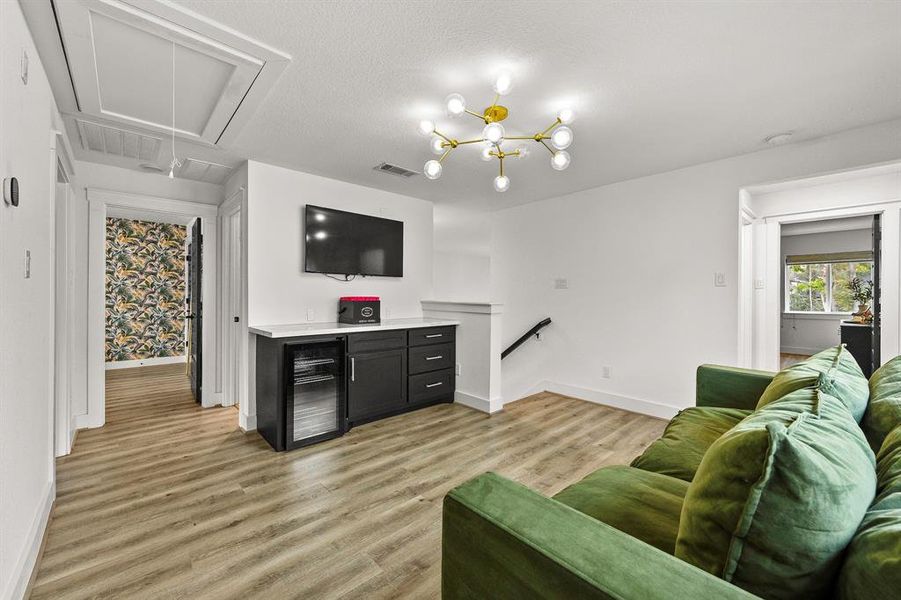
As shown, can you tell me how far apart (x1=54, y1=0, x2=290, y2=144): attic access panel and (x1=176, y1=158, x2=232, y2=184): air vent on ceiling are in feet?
2.50

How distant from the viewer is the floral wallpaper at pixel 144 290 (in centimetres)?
582

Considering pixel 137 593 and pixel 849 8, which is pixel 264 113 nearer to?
pixel 137 593

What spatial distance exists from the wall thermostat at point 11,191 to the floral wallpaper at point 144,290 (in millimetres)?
5474

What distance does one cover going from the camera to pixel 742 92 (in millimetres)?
2283

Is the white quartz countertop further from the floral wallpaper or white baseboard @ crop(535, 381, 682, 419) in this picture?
the floral wallpaper

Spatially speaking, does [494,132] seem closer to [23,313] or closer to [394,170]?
[394,170]

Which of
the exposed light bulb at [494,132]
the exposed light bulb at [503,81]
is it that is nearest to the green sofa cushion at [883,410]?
the exposed light bulb at [494,132]

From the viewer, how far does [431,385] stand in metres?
3.97

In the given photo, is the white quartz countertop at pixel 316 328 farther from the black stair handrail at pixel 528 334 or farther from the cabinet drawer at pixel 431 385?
the black stair handrail at pixel 528 334

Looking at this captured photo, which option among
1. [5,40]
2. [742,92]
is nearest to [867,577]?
[742,92]

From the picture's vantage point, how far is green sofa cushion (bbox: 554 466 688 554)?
44.4 inches

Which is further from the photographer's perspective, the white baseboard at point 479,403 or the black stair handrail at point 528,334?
the black stair handrail at point 528,334

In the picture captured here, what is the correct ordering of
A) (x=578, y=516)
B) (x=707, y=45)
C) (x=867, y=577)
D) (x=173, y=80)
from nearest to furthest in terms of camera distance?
(x=867, y=577), (x=578, y=516), (x=707, y=45), (x=173, y=80)

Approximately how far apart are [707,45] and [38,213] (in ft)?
11.1
